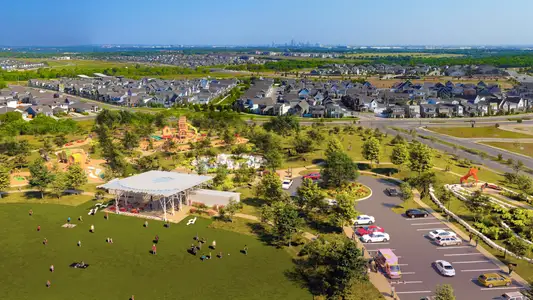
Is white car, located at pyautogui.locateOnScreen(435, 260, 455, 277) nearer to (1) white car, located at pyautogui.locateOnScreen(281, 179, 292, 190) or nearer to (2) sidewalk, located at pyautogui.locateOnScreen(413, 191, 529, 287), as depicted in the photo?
(2) sidewalk, located at pyautogui.locateOnScreen(413, 191, 529, 287)

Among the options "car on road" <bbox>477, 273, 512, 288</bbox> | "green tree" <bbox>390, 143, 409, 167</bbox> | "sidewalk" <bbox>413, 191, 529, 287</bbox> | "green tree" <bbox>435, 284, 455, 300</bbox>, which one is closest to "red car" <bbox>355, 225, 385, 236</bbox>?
"sidewalk" <bbox>413, 191, 529, 287</bbox>

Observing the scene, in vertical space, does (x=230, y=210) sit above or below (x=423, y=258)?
above

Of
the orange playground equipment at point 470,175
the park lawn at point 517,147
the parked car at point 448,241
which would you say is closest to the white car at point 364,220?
the parked car at point 448,241

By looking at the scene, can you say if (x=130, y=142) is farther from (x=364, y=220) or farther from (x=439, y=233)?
(x=439, y=233)

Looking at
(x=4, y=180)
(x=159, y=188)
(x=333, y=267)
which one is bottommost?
(x=333, y=267)

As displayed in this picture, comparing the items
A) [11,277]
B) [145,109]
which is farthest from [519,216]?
[145,109]

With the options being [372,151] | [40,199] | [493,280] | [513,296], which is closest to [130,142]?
[40,199]
